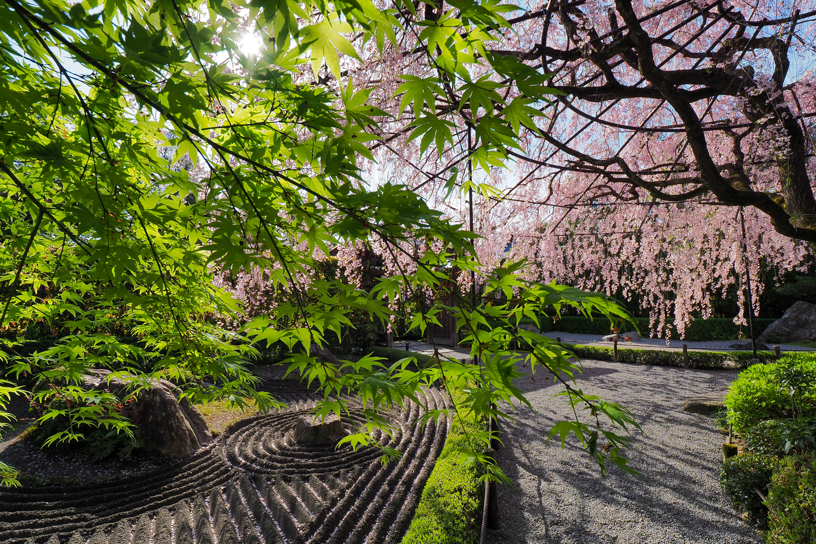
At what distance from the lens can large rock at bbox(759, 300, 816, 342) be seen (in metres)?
16.2

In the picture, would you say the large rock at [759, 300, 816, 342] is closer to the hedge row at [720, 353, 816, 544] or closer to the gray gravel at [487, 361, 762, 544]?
the gray gravel at [487, 361, 762, 544]

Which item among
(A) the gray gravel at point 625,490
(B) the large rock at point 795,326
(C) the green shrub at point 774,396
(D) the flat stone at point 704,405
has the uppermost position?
(B) the large rock at point 795,326

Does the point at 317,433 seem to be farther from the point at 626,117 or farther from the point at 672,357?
the point at 672,357

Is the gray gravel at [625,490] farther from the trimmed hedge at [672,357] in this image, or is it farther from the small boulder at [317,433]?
the trimmed hedge at [672,357]

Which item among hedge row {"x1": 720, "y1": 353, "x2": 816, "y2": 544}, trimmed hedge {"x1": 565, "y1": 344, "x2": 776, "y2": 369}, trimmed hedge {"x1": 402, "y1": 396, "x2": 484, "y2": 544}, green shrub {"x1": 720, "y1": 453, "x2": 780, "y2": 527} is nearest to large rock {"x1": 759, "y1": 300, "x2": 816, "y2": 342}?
trimmed hedge {"x1": 565, "y1": 344, "x2": 776, "y2": 369}

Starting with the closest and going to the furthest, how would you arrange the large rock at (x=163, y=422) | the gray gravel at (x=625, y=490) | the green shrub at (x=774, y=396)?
1. the gray gravel at (x=625, y=490)
2. the green shrub at (x=774, y=396)
3. the large rock at (x=163, y=422)

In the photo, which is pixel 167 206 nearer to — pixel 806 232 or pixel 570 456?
pixel 806 232

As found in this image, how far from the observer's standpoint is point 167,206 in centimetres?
179

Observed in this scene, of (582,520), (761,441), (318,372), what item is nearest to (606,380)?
(761,441)

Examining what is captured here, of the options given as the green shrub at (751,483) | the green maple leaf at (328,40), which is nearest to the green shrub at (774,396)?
the green shrub at (751,483)

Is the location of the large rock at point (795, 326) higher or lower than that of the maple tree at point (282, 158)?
lower

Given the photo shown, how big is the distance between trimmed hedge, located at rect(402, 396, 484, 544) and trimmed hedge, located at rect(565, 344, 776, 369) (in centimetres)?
762

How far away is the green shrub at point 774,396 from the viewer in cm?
445

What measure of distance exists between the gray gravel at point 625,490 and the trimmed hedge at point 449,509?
41cm
